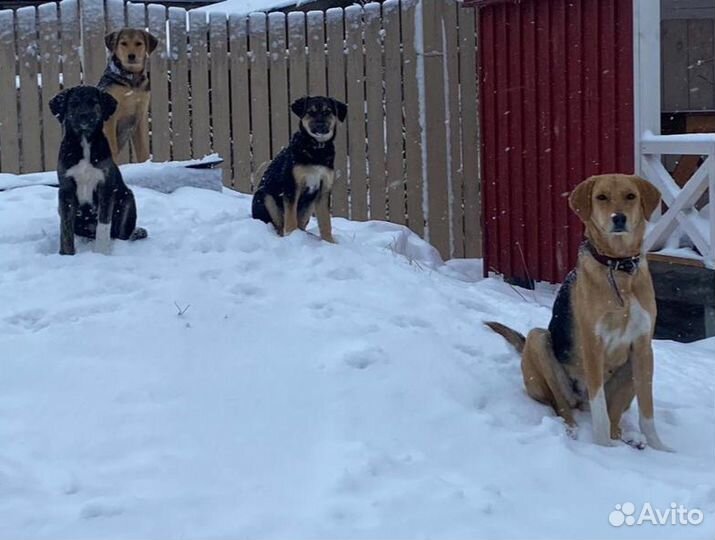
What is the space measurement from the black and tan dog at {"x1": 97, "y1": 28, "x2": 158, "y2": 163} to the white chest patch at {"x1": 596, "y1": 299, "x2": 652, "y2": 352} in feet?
15.9

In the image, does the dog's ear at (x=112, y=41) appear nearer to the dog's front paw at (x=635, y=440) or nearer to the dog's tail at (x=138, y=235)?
the dog's tail at (x=138, y=235)

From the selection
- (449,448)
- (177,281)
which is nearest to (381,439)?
(449,448)

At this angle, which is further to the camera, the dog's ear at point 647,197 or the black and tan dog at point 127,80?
the black and tan dog at point 127,80

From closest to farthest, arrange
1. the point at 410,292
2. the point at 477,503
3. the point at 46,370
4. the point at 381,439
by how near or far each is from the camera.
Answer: the point at 477,503, the point at 381,439, the point at 46,370, the point at 410,292

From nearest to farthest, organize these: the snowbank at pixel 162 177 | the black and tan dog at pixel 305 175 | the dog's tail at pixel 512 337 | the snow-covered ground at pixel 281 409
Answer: the snow-covered ground at pixel 281 409 < the dog's tail at pixel 512 337 < the black and tan dog at pixel 305 175 < the snowbank at pixel 162 177

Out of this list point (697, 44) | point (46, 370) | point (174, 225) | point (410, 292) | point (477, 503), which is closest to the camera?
point (477, 503)

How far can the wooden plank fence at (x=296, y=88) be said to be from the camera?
35.5 feet

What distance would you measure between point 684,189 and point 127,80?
14.8 ft

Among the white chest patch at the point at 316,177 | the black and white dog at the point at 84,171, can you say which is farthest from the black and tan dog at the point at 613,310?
the black and white dog at the point at 84,171

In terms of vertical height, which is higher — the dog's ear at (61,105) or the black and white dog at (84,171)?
the dog's ear at (61,105)

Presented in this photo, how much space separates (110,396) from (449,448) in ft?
5.15

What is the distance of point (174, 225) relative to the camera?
7.48m

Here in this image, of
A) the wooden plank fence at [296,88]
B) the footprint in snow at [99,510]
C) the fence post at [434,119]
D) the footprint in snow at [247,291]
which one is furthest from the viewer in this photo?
the fence post at [434,119]

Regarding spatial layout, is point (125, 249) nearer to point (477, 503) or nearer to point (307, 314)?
point (307, 314)
